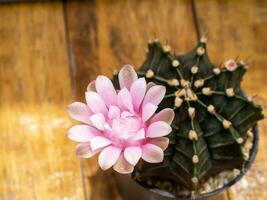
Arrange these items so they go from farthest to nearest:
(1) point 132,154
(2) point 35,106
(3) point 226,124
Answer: (2) point 35,106 → (3) point 226,124 → (1) point 132,154

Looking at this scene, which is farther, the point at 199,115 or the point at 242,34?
the point at 242,34

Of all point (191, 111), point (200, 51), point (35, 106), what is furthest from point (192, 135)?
point (35, 106)

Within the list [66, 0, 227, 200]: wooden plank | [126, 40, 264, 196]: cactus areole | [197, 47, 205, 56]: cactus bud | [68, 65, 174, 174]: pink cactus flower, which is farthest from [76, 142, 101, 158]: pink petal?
[66, 0, 227, 200]: wooden plank

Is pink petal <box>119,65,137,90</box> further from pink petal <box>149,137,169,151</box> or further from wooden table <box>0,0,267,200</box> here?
wooden table <box>0,0,267,200</box>

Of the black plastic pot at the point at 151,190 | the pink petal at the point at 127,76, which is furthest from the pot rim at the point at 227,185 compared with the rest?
the pink petal at the point at 127,76

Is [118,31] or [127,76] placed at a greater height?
[118,31]

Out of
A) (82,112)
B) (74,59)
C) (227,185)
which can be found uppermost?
(74,59)

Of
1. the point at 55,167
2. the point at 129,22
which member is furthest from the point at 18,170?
the point at 129,22

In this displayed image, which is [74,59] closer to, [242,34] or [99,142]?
[242,34]

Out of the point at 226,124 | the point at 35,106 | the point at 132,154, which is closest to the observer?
the point at 132,154
